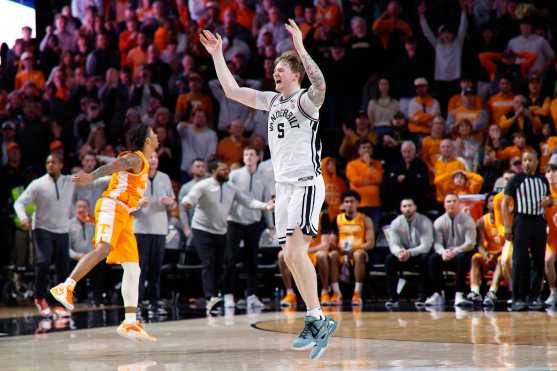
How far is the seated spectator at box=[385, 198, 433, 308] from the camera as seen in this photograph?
1185 cm

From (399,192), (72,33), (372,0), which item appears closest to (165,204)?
(399,192)

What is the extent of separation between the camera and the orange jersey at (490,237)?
11711mm

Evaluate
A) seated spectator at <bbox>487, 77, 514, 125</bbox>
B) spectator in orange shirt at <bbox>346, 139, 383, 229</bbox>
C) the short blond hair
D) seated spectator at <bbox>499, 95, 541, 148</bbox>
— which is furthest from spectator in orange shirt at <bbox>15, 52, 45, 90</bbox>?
the short blond hair

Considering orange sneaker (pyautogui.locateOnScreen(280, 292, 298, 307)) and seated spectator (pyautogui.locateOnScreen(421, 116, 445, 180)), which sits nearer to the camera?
orange sneaker (pyautogui.locateOnScreen(280, 292, 298, 307))

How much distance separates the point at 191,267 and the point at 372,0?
5107 millimetres

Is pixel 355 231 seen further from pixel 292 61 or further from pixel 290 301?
pixel 292 61

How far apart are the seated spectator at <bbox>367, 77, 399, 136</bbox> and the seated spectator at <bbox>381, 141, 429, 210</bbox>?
0.91 meters

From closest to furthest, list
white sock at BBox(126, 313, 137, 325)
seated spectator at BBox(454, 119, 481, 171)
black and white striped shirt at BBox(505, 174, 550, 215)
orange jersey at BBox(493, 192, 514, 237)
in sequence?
white sock at BBox(126, 313, 137, 325), black and white striped shirt at BBox(505, 174, 550, 215), orange jersey at BBox(493, 192, 514, 237), seated spectator at BBox(454, 119, 481, 171)

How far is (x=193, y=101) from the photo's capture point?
14.8 meters

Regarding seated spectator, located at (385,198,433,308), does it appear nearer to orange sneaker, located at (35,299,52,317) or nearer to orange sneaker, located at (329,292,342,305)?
orange sneaker, located at (329,292,342,305)

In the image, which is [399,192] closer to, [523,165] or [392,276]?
[392,276]

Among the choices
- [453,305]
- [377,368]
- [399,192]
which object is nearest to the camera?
[377,368]

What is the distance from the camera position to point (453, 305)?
11289mm

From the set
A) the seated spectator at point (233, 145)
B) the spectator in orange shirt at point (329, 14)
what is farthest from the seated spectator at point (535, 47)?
the seated spectator at point (233, 145)
